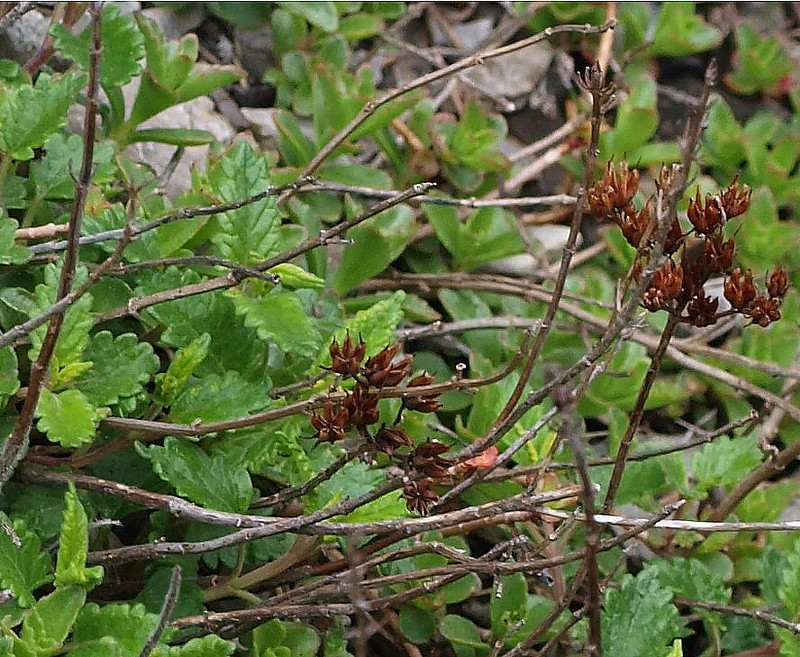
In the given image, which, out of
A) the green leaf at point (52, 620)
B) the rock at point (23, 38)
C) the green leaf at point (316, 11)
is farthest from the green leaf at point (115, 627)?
the green leaf at point (316, 11)

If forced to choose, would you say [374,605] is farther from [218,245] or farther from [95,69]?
[95,69]

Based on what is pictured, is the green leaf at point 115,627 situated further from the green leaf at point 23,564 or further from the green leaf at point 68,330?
the green leaf at point 68,330

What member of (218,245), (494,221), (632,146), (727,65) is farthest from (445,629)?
(727,65)

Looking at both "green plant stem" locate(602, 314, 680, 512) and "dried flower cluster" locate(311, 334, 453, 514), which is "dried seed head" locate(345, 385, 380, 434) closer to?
"dried flower cluster" locate(311, 334, 453, 514)

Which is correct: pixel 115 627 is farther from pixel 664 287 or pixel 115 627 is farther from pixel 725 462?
pixel 725 462

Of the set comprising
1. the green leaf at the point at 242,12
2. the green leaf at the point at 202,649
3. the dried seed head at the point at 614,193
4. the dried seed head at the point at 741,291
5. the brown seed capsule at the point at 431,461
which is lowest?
the green leaf at the point at 202,649
